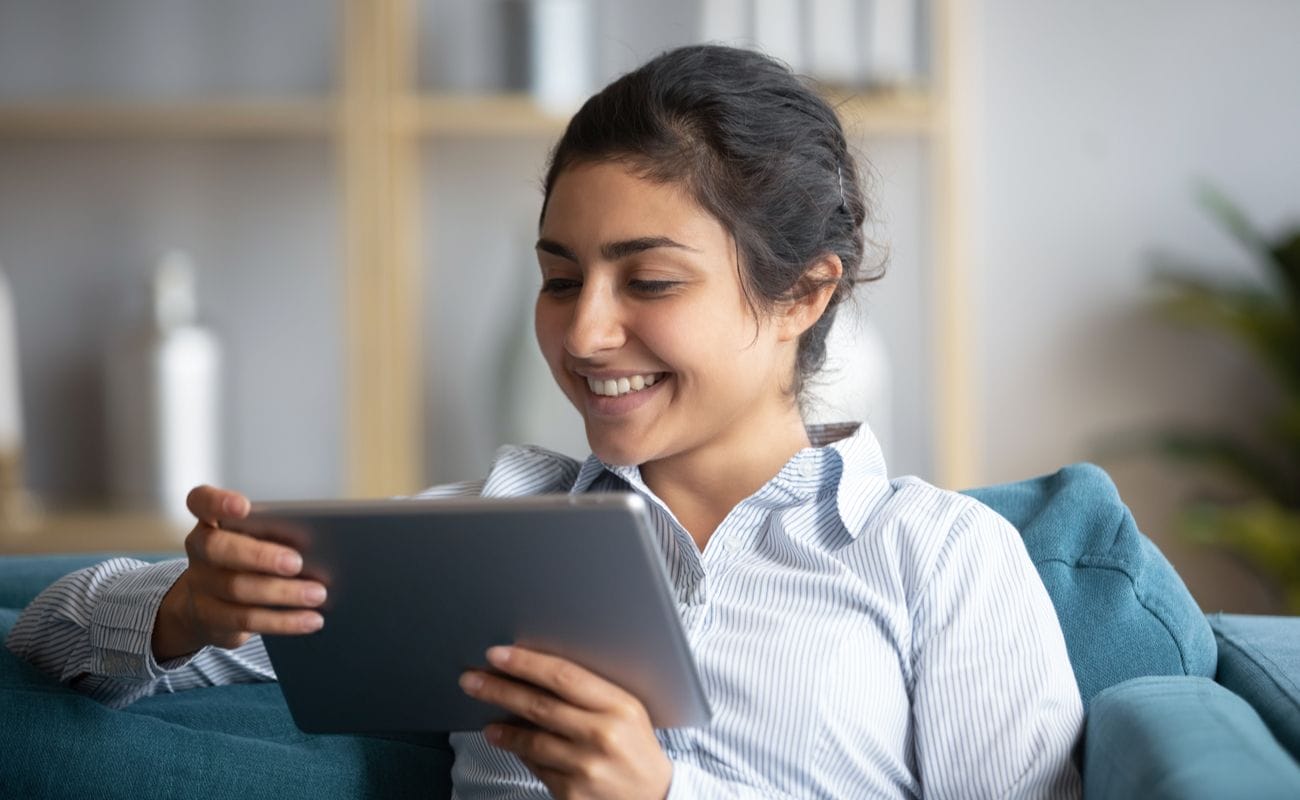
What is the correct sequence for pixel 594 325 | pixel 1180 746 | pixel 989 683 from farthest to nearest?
pixel 594 325
pixel 989 683
pixel 1180 746

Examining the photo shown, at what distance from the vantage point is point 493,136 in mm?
3428

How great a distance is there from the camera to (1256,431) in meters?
3.43

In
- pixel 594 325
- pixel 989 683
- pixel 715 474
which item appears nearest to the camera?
pixel 989 683

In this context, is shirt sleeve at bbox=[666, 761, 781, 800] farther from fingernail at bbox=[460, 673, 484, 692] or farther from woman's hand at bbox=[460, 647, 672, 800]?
fingernail at bbox=[460, 673, 484, 692]

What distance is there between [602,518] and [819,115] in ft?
2.08

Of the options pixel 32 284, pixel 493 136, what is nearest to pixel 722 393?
pixel 493 136

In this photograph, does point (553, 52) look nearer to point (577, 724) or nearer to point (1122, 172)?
point (1122, 172)

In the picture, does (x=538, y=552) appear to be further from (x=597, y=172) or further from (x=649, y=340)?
(x=597, y=172)

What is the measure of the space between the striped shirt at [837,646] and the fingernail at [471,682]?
16cm

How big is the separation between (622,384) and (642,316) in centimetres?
7

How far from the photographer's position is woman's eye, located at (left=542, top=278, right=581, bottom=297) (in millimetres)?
1397

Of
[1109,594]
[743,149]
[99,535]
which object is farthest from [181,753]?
[99,535]

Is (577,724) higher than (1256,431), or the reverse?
(577,724)

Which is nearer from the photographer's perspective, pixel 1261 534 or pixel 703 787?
pixel 703 787
